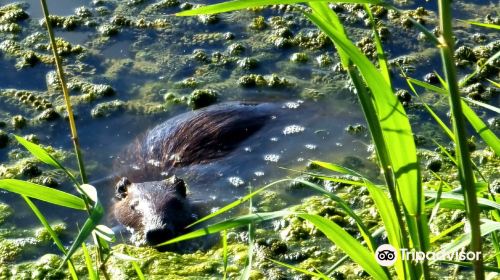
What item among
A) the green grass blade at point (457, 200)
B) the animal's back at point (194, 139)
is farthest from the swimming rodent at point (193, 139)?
the green grass blade at point (457, 200)

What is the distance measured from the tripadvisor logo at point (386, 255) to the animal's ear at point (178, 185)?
2847 mm

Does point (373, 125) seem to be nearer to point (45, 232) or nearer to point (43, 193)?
point (43, 193)

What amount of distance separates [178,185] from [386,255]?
114 inches

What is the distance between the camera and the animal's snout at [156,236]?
4403mm

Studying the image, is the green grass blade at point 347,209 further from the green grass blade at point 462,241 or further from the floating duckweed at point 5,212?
the floating duckweed at point 5,212

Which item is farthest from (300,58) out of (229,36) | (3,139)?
(3,139)

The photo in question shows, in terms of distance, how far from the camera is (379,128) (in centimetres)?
164

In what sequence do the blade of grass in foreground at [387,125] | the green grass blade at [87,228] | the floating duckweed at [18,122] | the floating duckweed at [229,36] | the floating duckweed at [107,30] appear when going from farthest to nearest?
the floating duckweed at [107,30] < the floating duckweed at [229,36] < the floating duckweed at [18,122] < the green grass blade at [87,228] < the blade of grass in foreground at [387,125]

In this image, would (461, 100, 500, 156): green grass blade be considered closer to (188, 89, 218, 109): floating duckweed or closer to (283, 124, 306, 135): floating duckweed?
(283, 124, 306, 135): floating duckweed

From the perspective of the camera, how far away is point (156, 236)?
4.41 m

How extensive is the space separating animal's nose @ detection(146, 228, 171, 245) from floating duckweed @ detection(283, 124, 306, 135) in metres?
1.21

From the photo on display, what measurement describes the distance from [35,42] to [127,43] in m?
0.71

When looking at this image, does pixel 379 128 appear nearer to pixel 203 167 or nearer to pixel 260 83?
pixel 203 167

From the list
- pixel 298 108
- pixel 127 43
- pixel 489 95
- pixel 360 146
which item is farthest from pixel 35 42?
pixel 489 95
